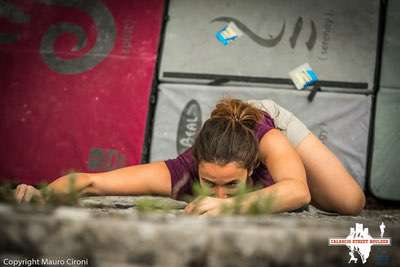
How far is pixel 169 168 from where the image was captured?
232 centimetres

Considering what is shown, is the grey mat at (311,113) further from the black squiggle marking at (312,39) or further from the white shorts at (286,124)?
the white shorts at (286,124)

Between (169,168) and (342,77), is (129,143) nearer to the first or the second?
(169,168)

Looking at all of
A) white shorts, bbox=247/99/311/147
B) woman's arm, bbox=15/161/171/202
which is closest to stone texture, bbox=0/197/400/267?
woman's arm, bbox=15/161/171/202

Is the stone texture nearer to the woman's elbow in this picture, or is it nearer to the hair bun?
the woman's elbow

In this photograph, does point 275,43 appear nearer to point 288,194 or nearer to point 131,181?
point 131,181

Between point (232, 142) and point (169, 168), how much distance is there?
389 mm

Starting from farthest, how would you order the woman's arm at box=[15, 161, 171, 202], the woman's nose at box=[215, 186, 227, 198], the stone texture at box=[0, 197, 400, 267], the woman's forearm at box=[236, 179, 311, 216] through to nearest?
the woman's arm at box=[15, 161, 171, 202] → the woman's nose at box=[215, 186, 227, 198] → the woman's forearm at box=[236, 179, 311, 216] → the stone texture at box=[0, 197, 400, 267]

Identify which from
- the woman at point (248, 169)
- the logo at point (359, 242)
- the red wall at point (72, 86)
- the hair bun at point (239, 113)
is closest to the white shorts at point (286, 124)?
the woman at point (248, 169)

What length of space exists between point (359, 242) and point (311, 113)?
261 centimetres

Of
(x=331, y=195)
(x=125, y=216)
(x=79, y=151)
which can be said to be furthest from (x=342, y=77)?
(x=125, y=216)

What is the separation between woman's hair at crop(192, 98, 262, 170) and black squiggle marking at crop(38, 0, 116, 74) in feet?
4.97

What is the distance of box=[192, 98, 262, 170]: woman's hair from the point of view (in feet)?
6.70

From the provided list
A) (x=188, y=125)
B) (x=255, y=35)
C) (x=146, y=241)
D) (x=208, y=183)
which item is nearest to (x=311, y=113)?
(x=255, y=35)

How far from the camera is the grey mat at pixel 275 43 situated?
11.3 feet
